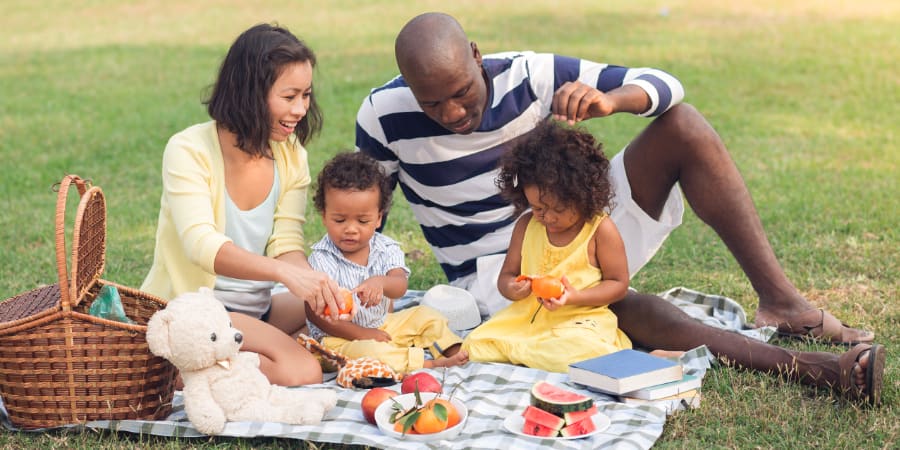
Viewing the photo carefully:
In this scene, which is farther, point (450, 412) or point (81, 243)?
point (81, 243)

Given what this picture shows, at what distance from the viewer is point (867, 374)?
329 cm

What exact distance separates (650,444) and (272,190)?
1.79 m

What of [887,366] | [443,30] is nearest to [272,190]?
[443,30]

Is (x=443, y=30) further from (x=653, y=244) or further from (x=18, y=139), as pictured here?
(x=18, y=139)

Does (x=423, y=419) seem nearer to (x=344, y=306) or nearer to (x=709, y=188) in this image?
(x=344, y=306)

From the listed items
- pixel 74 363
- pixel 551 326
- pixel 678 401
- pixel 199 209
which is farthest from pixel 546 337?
pixel 74 363

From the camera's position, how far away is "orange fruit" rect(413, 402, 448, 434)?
10.4ft

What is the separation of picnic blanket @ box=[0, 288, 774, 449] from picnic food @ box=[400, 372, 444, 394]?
0.25 ft

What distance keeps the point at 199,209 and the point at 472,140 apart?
3.82 feet

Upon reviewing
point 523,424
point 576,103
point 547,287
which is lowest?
point 523,424

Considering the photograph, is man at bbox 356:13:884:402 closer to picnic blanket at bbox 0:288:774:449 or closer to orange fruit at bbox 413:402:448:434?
picnic blanket at bbox 0:288:774:449

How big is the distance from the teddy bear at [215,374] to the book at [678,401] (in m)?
1.00

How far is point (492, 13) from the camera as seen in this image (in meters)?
16.2

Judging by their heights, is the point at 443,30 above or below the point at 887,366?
above
